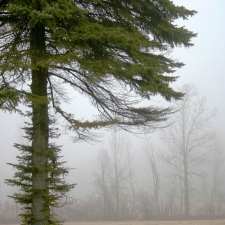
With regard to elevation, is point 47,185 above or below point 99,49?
below

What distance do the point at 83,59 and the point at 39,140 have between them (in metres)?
1.56

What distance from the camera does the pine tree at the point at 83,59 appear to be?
4.12 meters

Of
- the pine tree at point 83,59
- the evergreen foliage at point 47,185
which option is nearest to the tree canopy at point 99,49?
the pine tree at point 83,59

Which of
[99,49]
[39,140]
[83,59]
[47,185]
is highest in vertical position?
[99,49]

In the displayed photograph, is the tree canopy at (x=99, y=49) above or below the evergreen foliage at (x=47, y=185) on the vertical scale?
above

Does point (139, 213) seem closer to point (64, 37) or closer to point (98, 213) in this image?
point (98, 213)

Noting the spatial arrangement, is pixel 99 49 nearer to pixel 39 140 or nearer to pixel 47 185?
pixel 39 140

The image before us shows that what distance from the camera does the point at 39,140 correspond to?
4777mm

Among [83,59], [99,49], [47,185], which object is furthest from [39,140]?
[99,49]

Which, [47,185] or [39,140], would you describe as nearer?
[47,185]

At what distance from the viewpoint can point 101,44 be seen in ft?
15.3

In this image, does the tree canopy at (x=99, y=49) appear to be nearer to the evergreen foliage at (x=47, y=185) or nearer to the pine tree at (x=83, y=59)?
the pine tree at (x=83, y=59)

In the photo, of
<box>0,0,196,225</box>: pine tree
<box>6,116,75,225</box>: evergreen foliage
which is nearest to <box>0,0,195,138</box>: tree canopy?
<box>0,0,196,225</box>: pine tree

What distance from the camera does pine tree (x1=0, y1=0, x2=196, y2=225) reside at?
4121mm
